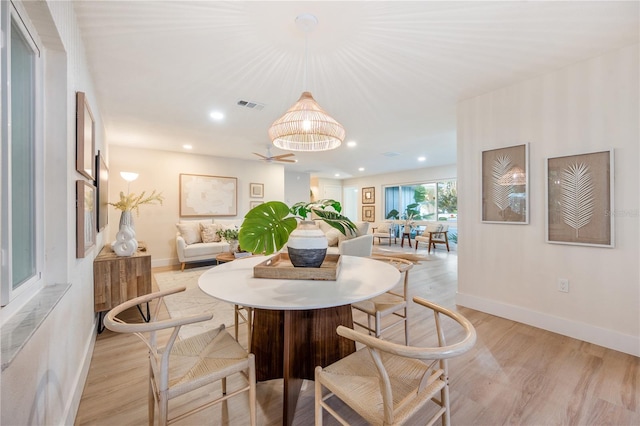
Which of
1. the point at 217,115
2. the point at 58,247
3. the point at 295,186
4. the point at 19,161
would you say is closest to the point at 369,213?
the point at 295,186

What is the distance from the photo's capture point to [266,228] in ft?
4.91

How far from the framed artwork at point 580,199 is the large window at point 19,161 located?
138 inches

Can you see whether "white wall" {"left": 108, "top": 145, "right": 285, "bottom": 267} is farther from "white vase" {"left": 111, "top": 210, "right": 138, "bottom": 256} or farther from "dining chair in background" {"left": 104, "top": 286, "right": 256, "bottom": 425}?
"dining chair in background" {"left": 104, "top": 286, "right": 256, "bottom": 425}

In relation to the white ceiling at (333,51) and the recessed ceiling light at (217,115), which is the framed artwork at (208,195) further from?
the recessed ceiling light at (217,115)

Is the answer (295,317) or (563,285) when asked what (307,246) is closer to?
(295,317)

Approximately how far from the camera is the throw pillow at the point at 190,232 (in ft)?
16.8

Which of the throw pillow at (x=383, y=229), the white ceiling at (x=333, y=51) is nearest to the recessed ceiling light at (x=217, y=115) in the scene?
the white ceiling at (x=333, y=51)

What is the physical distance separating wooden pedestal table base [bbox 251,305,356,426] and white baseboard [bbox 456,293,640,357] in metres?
1.99

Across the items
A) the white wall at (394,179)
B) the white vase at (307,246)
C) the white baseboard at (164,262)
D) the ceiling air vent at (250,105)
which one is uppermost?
the ceiling air vent at (250,105)

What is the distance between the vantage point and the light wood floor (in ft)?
4.78

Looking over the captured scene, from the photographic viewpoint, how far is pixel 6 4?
97cm

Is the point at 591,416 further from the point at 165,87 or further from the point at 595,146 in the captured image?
the point at 165,87

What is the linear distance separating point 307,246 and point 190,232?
437 cm

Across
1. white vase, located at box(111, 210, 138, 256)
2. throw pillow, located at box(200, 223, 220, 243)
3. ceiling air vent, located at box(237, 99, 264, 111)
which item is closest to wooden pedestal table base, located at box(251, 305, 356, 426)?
white vase, located at box(111, 210, 138, 256)
